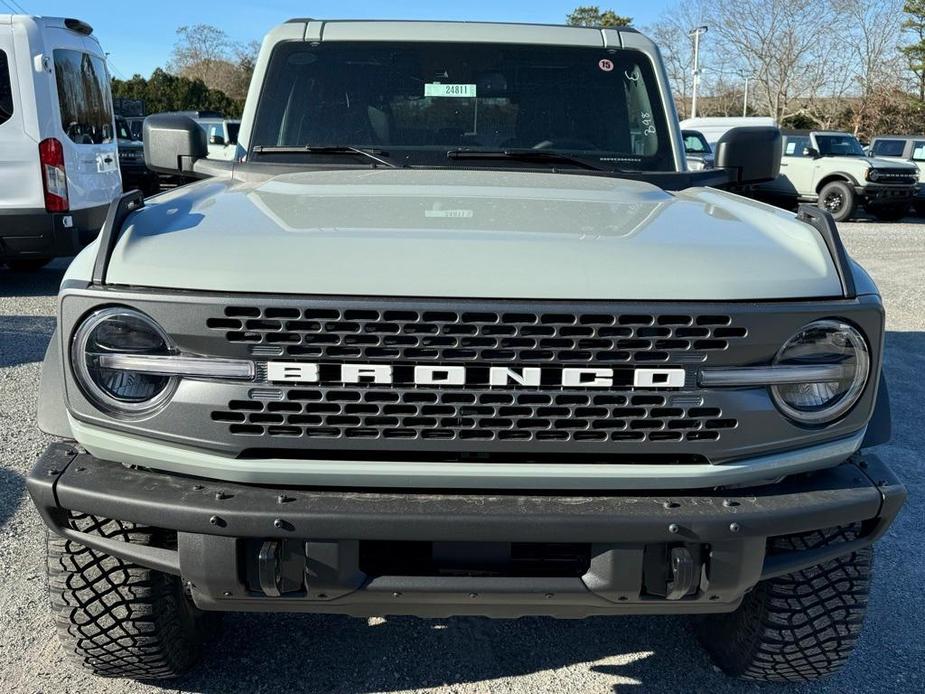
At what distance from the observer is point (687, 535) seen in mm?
1950

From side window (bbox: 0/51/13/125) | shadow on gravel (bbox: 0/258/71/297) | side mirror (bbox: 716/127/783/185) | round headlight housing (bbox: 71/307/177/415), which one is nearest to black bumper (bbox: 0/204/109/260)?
shadow on gravel (bbox: 0/258/71/297)

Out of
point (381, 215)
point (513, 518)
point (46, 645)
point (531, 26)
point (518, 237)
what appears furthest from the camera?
point (531, 26)

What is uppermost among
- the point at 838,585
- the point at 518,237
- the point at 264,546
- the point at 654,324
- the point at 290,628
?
the point at 518,237

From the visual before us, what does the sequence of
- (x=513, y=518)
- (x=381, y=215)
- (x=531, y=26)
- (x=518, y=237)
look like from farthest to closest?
(x=531, y=26), (x=381, y=215), (x=518, y=237), (x=513, y=518)

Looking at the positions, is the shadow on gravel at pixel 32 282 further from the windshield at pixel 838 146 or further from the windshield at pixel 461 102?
the windshield at pixel 838 146

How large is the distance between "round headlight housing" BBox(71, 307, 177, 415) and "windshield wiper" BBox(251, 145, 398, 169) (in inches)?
58.1

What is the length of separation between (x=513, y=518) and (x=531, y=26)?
2573 mm

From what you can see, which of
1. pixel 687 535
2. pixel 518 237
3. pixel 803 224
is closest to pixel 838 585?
pixel 687 535

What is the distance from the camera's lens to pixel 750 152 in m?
3.51

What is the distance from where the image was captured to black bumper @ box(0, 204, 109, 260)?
775 centimetres

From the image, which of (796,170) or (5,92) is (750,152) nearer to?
(5,92)

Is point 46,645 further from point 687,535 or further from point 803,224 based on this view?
point 803,224

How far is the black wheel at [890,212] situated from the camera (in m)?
17.5

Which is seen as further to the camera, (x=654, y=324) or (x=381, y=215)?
(x=381, y=215)
